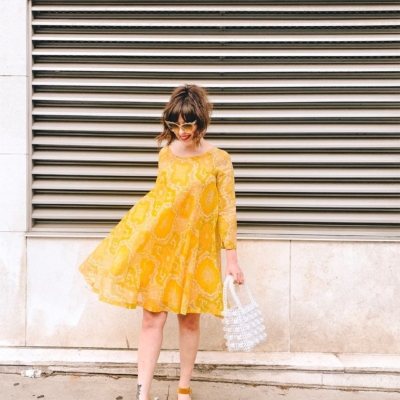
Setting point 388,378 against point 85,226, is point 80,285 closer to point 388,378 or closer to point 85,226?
point 85,226

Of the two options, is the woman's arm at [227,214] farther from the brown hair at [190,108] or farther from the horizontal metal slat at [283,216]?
the horizontal metal slat at [283,216]

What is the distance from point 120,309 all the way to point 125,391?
0.69m

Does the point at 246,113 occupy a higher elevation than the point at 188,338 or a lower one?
higher

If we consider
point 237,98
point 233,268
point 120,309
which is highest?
point 237,98

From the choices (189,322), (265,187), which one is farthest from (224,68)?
(189,322)

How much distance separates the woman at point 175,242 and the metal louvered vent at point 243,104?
1.00 metres

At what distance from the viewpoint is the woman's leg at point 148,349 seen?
11.4 ft

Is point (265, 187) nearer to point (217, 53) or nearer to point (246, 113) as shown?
point (246, 113)

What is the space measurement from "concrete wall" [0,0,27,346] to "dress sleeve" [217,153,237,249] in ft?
5.93

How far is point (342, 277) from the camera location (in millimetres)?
4453

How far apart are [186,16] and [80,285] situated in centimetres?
235

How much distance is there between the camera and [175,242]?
3.51 m

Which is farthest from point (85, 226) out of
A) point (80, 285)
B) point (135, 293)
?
point (135, 293)

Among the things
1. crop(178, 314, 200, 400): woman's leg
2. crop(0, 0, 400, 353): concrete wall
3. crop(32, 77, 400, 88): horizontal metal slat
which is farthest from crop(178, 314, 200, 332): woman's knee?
crop(32, 77, 400, 88): horizontal metal slat
